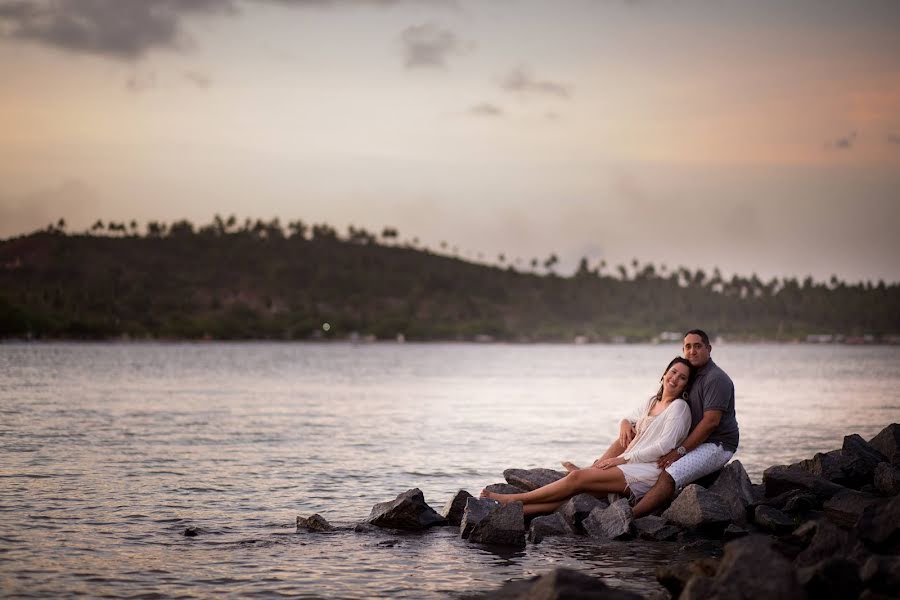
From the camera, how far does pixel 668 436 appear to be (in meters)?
15.6

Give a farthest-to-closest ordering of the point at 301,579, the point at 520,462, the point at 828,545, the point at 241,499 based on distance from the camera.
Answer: the point at 520,462 → the point at 241,499 → the point at 301,579 → the point at 828,545

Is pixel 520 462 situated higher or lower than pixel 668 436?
lower

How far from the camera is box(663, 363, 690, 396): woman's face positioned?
15508 mm

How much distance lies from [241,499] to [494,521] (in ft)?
22.3

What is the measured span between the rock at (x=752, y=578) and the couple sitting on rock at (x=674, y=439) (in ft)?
17.8

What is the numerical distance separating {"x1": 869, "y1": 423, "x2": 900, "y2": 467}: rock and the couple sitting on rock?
18.1 feet

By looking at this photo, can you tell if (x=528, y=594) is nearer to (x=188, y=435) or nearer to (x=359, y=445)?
(x=359, y=445)

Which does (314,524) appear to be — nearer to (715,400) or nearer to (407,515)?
(407,515)

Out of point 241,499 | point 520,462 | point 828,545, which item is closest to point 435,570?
point 828,545

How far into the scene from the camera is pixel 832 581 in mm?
10578

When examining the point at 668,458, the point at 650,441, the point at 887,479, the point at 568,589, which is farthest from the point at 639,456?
the point at 568,589

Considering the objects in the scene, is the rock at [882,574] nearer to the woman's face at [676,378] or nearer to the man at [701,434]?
the man at [701,434]

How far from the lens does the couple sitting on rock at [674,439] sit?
15.6 m

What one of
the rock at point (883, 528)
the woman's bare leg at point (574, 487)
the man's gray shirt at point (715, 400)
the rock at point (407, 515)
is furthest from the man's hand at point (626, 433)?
the rock at point (883, 528)
